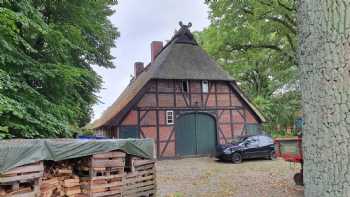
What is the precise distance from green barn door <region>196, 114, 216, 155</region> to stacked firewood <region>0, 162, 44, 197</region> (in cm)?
1377

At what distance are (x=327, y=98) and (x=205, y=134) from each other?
1739cm

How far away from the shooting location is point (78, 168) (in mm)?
6906

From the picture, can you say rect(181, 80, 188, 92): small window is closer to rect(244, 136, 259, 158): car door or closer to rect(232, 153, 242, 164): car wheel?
rect(244, 136, 259, 158): car door

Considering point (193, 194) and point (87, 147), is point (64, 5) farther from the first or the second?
point (193, 194)

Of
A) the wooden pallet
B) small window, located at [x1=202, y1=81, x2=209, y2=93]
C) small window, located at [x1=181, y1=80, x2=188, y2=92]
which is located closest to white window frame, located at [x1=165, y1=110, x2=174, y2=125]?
small window, located at [x1=181, y1=80, x2=188, y2=92]

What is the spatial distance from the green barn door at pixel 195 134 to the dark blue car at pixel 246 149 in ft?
9.03

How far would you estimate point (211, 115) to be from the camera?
19.2m

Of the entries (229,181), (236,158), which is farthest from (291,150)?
(236,158)

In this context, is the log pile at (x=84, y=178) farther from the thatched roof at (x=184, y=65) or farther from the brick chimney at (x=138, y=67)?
the brick chimney at (x=138, y=67)

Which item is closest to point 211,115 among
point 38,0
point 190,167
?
point 190,167

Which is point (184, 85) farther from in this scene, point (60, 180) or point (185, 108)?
point (60, 180)

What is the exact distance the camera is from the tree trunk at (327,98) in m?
1.65

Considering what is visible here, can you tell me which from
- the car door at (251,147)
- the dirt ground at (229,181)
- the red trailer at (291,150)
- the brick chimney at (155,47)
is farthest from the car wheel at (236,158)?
the brick chimney at (155,47)

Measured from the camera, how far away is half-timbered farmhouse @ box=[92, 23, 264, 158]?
17375 mm
